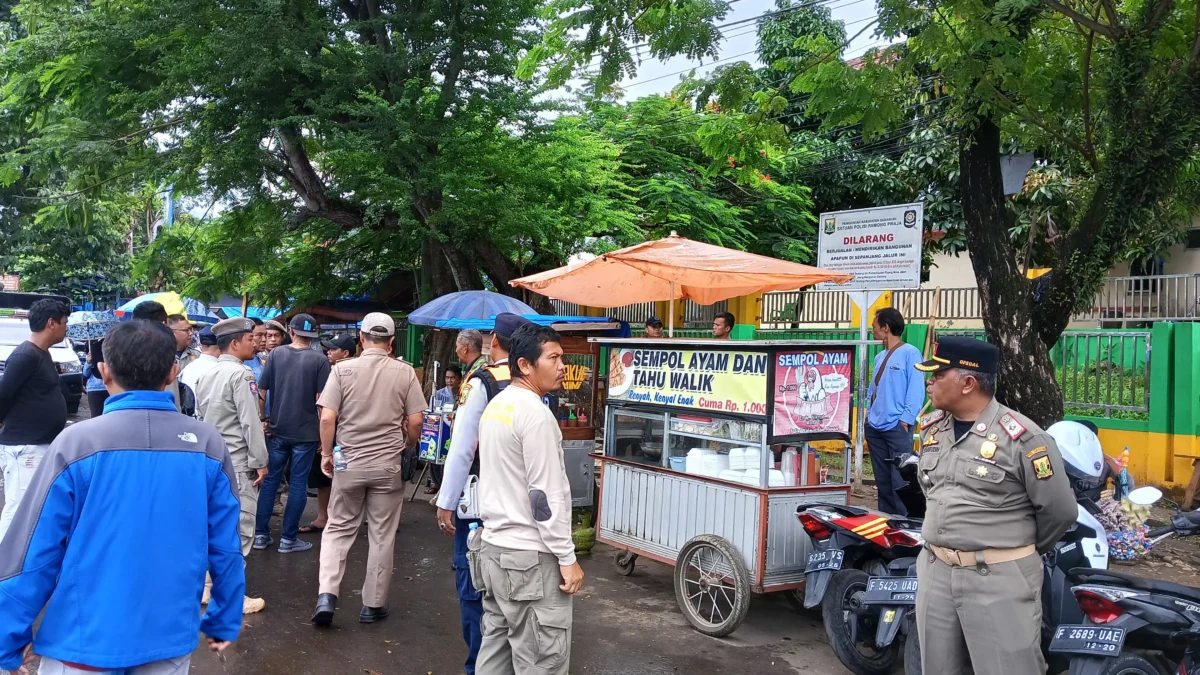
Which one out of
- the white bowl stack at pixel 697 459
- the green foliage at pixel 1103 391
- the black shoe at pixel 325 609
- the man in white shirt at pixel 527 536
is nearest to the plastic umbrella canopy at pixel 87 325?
the black shoe at pixel 325 609

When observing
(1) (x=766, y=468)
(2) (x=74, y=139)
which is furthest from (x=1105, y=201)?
(2) (x=74, y=139)

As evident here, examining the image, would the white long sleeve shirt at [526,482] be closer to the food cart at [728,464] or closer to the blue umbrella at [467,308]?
the food cart at [728,464]

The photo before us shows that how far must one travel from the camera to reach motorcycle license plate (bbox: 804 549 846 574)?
15.4 ft

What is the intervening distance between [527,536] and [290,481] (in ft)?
14.5

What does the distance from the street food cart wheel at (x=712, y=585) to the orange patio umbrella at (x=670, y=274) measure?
2.45 meters

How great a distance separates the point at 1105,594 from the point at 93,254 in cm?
2749

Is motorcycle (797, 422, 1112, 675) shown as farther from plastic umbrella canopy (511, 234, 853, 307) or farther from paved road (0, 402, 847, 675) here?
plastic umbrella canopy (511, 234, 853, 307)

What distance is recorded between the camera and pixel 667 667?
4773 mm

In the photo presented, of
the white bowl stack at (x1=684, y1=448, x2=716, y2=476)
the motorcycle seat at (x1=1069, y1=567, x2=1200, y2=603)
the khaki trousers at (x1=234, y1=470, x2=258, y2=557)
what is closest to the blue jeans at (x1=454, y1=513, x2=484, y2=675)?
the white bowl stack at (x1=684, y1=448, x2=716, y2=476)

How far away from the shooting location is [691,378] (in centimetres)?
572

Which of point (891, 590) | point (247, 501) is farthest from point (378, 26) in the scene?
point (891, 590)

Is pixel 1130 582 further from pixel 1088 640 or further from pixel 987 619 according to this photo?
pixel 987 619

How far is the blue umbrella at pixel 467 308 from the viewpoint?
9.75 meters


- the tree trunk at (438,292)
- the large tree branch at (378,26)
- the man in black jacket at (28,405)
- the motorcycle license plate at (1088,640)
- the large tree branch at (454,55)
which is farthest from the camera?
the tree trunk at (438,292)
